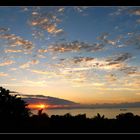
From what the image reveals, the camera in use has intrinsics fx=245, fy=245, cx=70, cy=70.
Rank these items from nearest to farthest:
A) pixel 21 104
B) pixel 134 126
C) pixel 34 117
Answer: pixel 134 126
pixel 34 117
pixel 21 104

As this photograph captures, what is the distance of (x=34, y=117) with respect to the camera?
2.71m

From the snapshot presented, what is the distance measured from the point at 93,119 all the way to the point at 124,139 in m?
0.48
